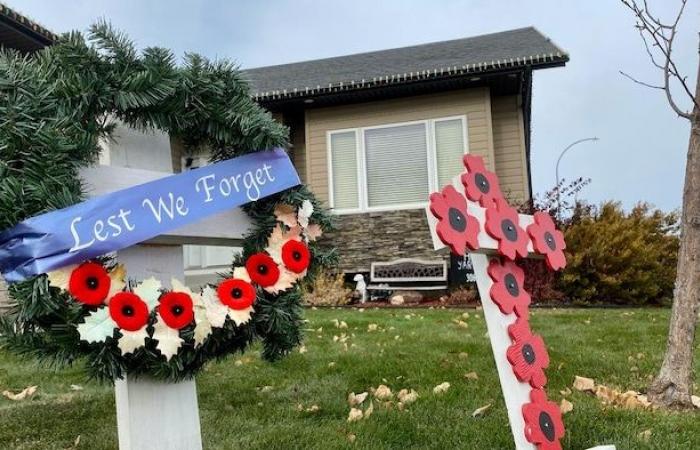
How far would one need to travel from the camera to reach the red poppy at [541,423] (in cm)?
244

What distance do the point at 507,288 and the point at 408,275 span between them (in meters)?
8.98

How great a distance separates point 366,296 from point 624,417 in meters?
8.44

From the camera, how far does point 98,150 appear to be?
225 cm

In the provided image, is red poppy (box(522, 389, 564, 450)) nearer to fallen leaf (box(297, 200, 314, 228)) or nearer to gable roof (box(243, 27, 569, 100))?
fallen leaf (box(297, 200, 314, 228))

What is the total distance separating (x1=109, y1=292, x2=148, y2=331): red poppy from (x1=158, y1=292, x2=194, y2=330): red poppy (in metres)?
0.07

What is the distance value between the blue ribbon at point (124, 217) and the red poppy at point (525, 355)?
45.9 inches

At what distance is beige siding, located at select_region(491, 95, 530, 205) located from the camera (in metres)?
12.0

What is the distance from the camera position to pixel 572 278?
10328 millimetres

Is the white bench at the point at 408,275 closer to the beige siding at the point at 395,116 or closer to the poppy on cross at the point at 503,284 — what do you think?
the beige siding at the point at 395,116

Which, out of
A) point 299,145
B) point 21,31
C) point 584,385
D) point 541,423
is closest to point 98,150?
point 541,423

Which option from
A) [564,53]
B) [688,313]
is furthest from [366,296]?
[688,313]

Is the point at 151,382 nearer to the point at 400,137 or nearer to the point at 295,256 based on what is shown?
the point at 295,256

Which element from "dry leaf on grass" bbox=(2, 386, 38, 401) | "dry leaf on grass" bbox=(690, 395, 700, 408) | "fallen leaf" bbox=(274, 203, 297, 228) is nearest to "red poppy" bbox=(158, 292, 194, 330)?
"fallen leaf" bbox=(274, 203, 297, 228)

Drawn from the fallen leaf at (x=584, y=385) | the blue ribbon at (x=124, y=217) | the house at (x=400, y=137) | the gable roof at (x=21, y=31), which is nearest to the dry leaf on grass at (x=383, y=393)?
A: the fallen leaf at (x=584, y=385)
